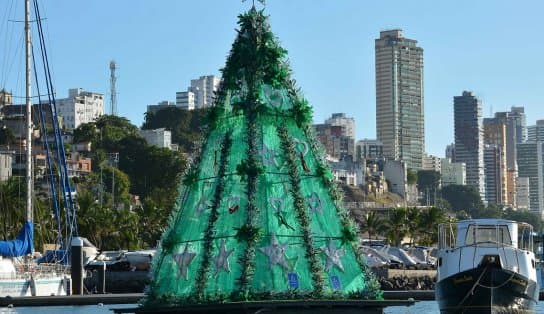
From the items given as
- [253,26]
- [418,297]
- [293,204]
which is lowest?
[418,297]

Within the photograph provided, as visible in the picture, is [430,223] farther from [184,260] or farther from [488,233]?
[184,260]

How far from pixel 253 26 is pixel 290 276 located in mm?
6411

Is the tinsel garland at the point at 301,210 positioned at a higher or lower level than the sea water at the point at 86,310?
higher

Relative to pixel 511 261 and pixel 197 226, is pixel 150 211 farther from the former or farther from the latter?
pixel 197 226

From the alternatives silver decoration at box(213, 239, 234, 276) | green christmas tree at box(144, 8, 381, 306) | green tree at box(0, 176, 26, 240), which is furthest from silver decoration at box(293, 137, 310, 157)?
green tree at box(0, 176, 26, 240)

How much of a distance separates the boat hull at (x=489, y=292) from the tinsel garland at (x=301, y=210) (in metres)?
15.0

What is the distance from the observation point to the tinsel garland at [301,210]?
1270 inches

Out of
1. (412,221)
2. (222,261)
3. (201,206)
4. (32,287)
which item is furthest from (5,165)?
(222,261)

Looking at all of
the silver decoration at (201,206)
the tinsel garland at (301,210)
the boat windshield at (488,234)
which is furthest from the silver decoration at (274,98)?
the boat windshield at (488,234)

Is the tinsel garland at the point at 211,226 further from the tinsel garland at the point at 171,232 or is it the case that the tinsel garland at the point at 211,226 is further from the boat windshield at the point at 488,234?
the boat windshield at the point at 488,234

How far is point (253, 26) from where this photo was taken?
1342 inches

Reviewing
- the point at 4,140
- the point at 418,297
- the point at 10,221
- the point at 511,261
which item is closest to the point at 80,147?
the point at 4,140

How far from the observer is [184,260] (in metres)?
32.8

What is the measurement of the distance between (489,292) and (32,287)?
2606 cm
